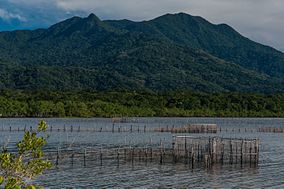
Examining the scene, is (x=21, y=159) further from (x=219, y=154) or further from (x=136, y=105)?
(x=136, y=105)

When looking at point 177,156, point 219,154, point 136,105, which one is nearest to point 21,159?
point 177,156

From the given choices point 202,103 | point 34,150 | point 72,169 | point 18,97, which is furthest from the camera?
point 202,103

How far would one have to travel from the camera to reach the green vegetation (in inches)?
5032

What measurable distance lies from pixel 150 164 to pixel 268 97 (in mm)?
128206

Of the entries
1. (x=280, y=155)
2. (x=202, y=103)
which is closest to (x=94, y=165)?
(x=280, y=155)

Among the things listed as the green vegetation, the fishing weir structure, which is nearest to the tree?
the fishing weir structure

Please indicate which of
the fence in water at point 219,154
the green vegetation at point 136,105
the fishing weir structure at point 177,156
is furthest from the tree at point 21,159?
the green vegetation at point 136,105

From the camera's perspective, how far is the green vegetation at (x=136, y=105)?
419 ft

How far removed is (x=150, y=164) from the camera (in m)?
40.8

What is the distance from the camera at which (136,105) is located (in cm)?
14312

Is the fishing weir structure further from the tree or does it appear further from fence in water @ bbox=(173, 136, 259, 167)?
the tree

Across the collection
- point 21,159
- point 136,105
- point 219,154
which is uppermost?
point 136,105

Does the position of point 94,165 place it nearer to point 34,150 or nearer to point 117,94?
point 34,150

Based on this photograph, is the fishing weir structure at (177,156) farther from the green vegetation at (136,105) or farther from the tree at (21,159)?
the green vegetation at (136,105)
